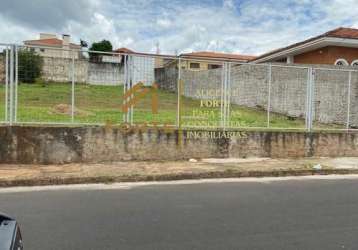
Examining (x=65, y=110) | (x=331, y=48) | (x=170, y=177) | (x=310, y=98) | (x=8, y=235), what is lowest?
(x=170, y=177)

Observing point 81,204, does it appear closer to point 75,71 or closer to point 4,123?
point 4,123

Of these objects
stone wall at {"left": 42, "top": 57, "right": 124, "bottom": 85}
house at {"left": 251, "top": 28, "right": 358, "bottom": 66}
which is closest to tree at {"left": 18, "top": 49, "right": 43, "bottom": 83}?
stone wall at {"left": 42, "top": 57, "right": 124, "bottom": 85}

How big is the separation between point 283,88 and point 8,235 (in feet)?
43.3

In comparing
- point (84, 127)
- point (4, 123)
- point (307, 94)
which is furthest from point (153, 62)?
point (307, 94)

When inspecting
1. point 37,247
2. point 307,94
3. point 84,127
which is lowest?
point 37,247

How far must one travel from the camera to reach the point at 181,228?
548cm

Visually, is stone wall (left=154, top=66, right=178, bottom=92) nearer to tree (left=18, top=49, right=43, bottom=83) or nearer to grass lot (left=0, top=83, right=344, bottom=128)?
grass lot (left=0, top=83, right=344, bottom=128)

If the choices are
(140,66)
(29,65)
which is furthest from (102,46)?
(29,65)

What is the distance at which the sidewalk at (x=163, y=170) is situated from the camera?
28.8 ft

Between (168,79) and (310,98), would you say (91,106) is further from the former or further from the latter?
(310,98)

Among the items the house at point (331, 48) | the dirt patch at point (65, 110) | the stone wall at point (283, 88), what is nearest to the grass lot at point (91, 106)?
the dirt patch at point (65, 110)

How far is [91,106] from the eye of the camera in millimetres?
11102

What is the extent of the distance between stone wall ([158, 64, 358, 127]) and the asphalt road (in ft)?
14.6

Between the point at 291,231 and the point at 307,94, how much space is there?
865 cm
